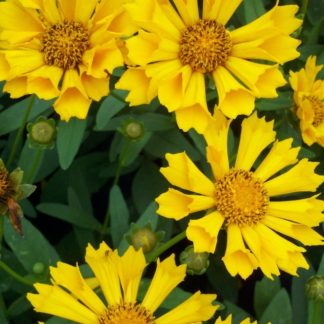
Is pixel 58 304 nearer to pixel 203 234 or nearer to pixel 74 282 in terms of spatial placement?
pixel 74 282

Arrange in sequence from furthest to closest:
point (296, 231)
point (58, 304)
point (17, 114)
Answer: point (17, 114) < point (296, 231) < point (58, 304)

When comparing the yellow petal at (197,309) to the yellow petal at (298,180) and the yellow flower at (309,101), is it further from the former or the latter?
the yellow flower at (309,101)

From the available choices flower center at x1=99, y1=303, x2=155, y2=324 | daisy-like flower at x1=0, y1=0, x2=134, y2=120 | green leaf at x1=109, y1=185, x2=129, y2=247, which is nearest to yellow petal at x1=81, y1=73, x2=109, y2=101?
daisy-like flower at x1=0, y1=0, x2=134, y2=120

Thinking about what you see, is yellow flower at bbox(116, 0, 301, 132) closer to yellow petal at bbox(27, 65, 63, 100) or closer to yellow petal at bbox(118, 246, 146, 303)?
yellow petal at bbox(27, 65, 63, 100)

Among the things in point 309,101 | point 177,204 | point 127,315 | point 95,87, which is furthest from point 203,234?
point 309,101

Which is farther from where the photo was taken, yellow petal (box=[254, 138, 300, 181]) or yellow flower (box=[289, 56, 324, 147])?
yellow flower (box=[289, 56, 324, 147])

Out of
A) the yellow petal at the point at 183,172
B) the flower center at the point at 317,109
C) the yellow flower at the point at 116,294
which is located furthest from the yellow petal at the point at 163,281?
the flower center at the point at 317,109

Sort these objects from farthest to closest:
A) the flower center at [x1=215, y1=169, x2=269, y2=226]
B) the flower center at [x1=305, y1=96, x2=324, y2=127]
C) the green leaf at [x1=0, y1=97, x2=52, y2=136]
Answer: the flower center at [x1=305, y1=96, x2=324, y2=127]
the green leaf at [x1=0, y1=97, x2=52, y2=136]
the flower center at [x1=215, y1=169, x2=269, y2=226]
